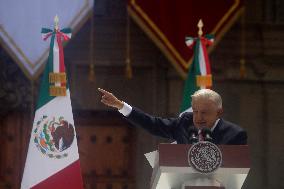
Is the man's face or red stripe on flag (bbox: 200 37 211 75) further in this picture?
red stripe on flag (bbox: 200 37 211 75)

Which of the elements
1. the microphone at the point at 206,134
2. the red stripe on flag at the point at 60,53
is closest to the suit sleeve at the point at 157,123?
the microphone at the point at 206,134

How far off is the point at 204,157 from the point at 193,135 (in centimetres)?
24

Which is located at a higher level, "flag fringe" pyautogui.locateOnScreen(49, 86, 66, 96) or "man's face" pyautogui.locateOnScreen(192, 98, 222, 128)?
"flag fringe" pyautogui.locateOnScreen(49, 86, 66, 96)

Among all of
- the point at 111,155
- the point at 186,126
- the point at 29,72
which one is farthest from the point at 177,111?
the point at 186,126

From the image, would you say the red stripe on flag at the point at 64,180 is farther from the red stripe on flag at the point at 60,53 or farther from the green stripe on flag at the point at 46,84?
the red stripe on flag at the point at 60,53

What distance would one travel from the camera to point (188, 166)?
9.64 feet

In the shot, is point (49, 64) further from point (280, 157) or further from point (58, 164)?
point (280, 157)

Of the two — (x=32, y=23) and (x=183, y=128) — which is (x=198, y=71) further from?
(x=183, y=128)

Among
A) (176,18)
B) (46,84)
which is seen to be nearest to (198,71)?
(176,18)

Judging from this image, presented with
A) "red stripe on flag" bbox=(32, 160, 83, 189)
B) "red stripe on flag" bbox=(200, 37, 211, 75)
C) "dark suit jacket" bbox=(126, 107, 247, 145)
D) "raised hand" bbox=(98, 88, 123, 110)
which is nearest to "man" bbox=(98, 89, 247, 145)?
"dark suit jacket" bbox=(126, 107, 247, 145)

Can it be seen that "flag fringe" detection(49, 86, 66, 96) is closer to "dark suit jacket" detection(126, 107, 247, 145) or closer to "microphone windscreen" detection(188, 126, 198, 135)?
"dark suit jacket" detection(126, 107, 247, 145)

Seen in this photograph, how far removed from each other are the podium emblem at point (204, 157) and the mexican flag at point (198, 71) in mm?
4910

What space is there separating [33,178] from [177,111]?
2.65 m

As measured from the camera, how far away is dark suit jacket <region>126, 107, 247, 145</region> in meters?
3.33
